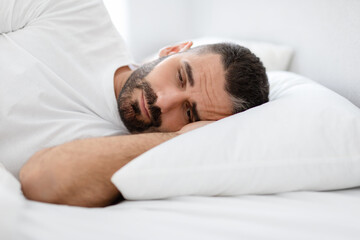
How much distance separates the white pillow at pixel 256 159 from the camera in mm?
714

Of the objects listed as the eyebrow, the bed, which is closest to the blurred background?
the bed

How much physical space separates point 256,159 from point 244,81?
1.45ft

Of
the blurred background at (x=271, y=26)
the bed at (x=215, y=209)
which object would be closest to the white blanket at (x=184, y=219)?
the bed at (x=215, y=209)

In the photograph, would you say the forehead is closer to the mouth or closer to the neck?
the mouth

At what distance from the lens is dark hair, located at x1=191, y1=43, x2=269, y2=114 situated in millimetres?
1126

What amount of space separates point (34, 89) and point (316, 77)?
3.36 ft

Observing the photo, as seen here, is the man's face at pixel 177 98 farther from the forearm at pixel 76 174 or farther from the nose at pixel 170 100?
the forearm at pixel 76 174

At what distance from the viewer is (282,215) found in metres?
0.65

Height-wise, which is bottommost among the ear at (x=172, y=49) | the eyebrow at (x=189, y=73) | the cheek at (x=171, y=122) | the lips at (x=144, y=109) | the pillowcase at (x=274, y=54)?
the cheek at (x=171, y=122)

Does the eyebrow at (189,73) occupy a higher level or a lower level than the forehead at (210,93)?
higher

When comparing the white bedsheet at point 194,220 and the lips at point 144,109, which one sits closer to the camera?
the white bedsheet at point 194,220

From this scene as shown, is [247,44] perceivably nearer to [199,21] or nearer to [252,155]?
[199,21]

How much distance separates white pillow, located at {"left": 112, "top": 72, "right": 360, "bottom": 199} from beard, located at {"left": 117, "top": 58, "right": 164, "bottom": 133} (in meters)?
0.34

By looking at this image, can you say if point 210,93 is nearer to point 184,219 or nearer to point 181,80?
point 181,80
